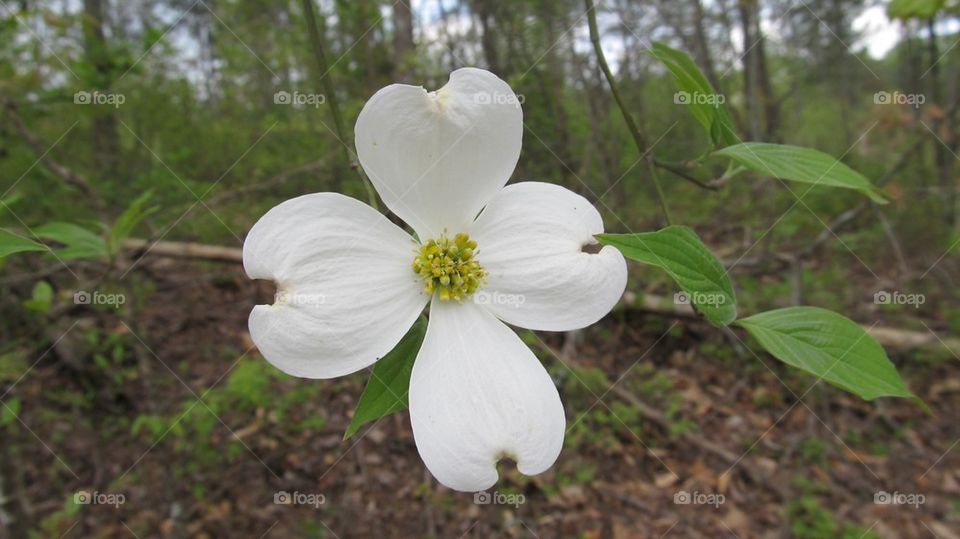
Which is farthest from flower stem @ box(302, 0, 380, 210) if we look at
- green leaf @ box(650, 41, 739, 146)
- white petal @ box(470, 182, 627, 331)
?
green leaf @ box(650, 41, 739, 146)

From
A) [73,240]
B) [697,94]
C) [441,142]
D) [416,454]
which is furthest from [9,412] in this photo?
[697,94]

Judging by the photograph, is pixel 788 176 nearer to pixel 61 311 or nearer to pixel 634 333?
pixel 61 311

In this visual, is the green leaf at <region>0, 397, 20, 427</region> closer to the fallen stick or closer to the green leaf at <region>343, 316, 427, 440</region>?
the fallen stick

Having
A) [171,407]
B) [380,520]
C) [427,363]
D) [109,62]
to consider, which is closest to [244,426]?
[171,407]

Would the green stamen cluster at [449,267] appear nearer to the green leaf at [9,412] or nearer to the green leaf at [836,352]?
the green leaf at [836,352]

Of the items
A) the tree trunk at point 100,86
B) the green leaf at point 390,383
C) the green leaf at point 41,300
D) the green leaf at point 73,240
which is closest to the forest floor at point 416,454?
the green leaf at point 41,300
